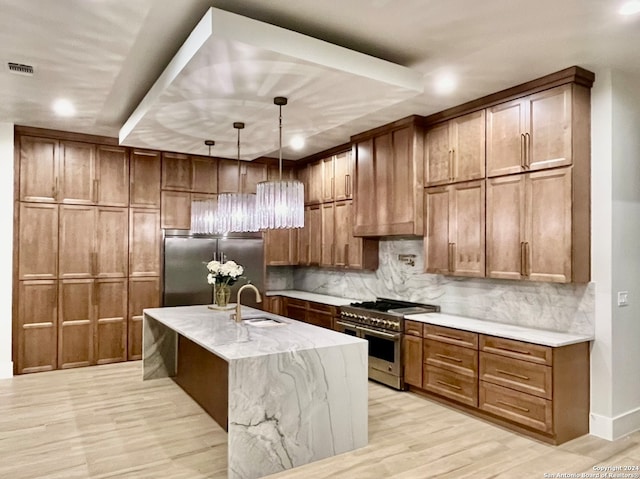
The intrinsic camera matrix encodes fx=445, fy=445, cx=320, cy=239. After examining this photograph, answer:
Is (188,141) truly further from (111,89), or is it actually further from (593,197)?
(593,197)

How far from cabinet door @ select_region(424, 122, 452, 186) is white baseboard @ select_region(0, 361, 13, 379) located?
502 centimetres

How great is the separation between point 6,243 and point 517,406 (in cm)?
547

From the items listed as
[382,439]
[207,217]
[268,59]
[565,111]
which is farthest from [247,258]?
[565,111]

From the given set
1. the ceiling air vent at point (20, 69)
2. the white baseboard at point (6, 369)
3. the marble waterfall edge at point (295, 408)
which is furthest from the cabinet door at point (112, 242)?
the marble waterfall edge at point (295, 408)

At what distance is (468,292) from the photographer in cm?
453

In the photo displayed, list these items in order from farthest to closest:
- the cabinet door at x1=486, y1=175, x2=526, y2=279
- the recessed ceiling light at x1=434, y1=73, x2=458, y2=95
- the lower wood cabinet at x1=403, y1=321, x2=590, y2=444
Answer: the cabinet door at x1=486, y1=175, x2=526, y2=279 → the recessed ceiling light at x1=434, y1=73, x2=458, y2=95 → the lower wood cabinet at x1=403, y1=321, x2=590, y2=444

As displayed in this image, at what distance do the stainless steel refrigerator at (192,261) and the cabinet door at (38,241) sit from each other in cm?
128

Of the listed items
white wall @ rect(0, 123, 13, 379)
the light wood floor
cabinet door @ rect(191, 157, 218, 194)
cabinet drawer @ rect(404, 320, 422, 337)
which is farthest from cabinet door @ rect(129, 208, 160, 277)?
cabinet drawer @ rect(404, 320, 422, 337)

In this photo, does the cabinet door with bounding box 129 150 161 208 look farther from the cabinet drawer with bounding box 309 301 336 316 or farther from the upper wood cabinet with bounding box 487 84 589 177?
the upper wood cabinet with bounding box 487 84 589 177

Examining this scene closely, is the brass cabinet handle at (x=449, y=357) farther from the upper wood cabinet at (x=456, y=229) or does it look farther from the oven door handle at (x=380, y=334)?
the upper wood cabinet at (x=456, y=229)

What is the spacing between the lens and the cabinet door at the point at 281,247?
6707 millimetres

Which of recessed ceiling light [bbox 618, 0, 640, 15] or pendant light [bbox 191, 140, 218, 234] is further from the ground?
recessed ceiling light [bbox 618, 0, 640, 15]

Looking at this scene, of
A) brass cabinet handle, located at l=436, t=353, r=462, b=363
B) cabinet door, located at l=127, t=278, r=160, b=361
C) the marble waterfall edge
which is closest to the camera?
the marble waterfall edge

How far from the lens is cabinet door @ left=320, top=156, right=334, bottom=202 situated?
20.2 ft
